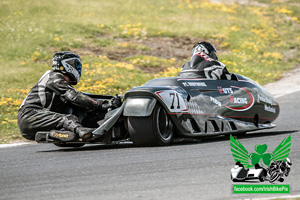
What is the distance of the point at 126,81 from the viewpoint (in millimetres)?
16281

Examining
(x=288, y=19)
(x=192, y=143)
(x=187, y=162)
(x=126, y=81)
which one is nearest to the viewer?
(x=187, y=162)

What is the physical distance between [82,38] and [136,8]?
→ 788 cm

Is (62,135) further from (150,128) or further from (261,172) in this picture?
(261,172)

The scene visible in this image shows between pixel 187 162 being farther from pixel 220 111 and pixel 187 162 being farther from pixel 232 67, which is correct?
pixel 232 67

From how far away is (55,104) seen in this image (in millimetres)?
7680

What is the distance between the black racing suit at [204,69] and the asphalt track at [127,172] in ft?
3.56

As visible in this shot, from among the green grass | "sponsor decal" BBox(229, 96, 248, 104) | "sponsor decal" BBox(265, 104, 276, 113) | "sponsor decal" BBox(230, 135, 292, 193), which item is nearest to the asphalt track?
"sponsor decal" BBox(230, 135, 292, 193)

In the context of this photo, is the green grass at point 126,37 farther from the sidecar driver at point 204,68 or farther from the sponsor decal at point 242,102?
the sponsor decal at point 242,102

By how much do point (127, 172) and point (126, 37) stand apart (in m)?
18.5

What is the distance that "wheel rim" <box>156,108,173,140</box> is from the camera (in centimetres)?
721

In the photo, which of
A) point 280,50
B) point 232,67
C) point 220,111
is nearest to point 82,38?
point 232,67

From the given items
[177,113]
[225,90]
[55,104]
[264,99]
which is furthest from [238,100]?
[55,104]

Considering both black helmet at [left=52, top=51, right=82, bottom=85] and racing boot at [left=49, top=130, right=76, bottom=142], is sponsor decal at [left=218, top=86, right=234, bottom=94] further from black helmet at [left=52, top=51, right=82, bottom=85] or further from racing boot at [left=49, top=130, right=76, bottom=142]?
racing boot at [left=49, top=130, right=76, bottom=142]

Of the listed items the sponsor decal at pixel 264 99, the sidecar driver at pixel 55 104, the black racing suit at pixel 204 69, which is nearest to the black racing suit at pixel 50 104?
the sidecar driver at pixel 55 104
